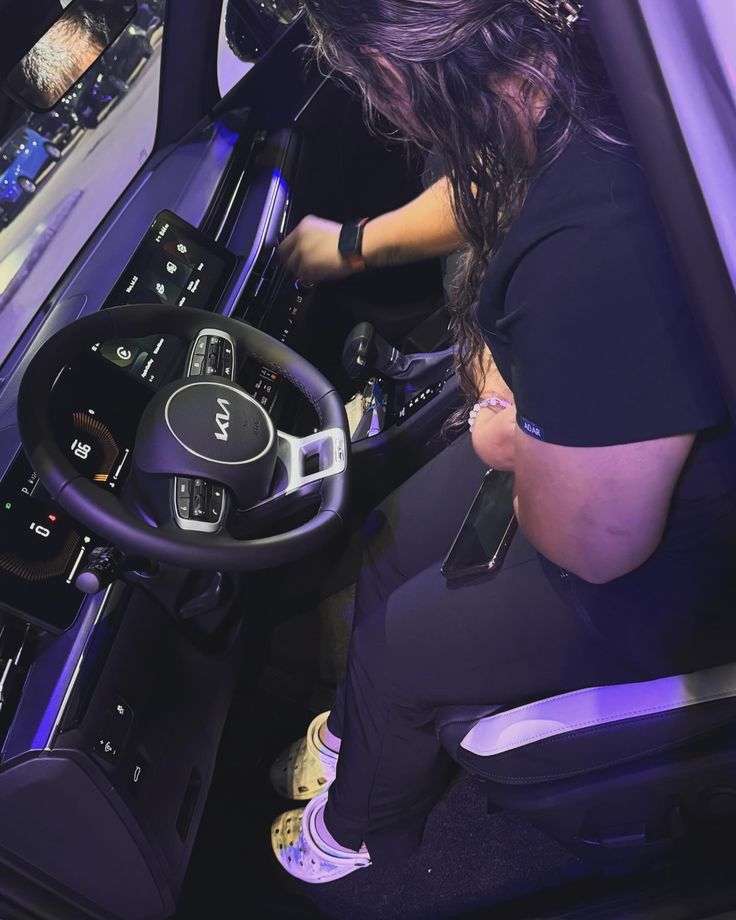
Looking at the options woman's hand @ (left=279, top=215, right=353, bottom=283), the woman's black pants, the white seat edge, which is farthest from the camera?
woman's hand @ (left=279, top=215, right=353, bottom=283)

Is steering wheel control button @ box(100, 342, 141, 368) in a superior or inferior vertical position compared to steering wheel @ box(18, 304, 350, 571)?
superior

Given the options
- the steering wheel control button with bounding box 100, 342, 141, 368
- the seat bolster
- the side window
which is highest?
the side window

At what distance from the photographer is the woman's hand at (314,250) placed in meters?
1.41

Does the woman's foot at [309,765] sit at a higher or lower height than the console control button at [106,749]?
lower

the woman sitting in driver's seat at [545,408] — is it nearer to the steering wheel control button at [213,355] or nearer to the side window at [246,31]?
the steering wheel control button at [213,355]

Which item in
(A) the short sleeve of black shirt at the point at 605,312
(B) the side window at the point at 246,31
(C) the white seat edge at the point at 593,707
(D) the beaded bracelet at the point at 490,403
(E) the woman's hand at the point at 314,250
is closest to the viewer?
(A) the short sleeve of black shirt at the point at 605,312

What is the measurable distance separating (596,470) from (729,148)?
0.27m

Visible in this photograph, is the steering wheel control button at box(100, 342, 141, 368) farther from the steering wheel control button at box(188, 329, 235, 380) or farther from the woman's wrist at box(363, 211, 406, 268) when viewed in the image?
the woman's wrist at box(363, 211, 406, 268)

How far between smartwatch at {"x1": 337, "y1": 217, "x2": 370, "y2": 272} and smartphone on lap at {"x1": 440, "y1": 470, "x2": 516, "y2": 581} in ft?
1.55

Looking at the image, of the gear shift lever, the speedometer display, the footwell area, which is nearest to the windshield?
the speedometer display

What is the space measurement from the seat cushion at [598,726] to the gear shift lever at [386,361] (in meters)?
0.76

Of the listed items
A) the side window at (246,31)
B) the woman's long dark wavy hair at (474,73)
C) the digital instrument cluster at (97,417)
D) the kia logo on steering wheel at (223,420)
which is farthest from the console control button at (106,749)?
the side window at (246,31)

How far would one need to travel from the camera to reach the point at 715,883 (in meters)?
1.12

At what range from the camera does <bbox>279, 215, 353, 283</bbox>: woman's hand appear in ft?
4.62
